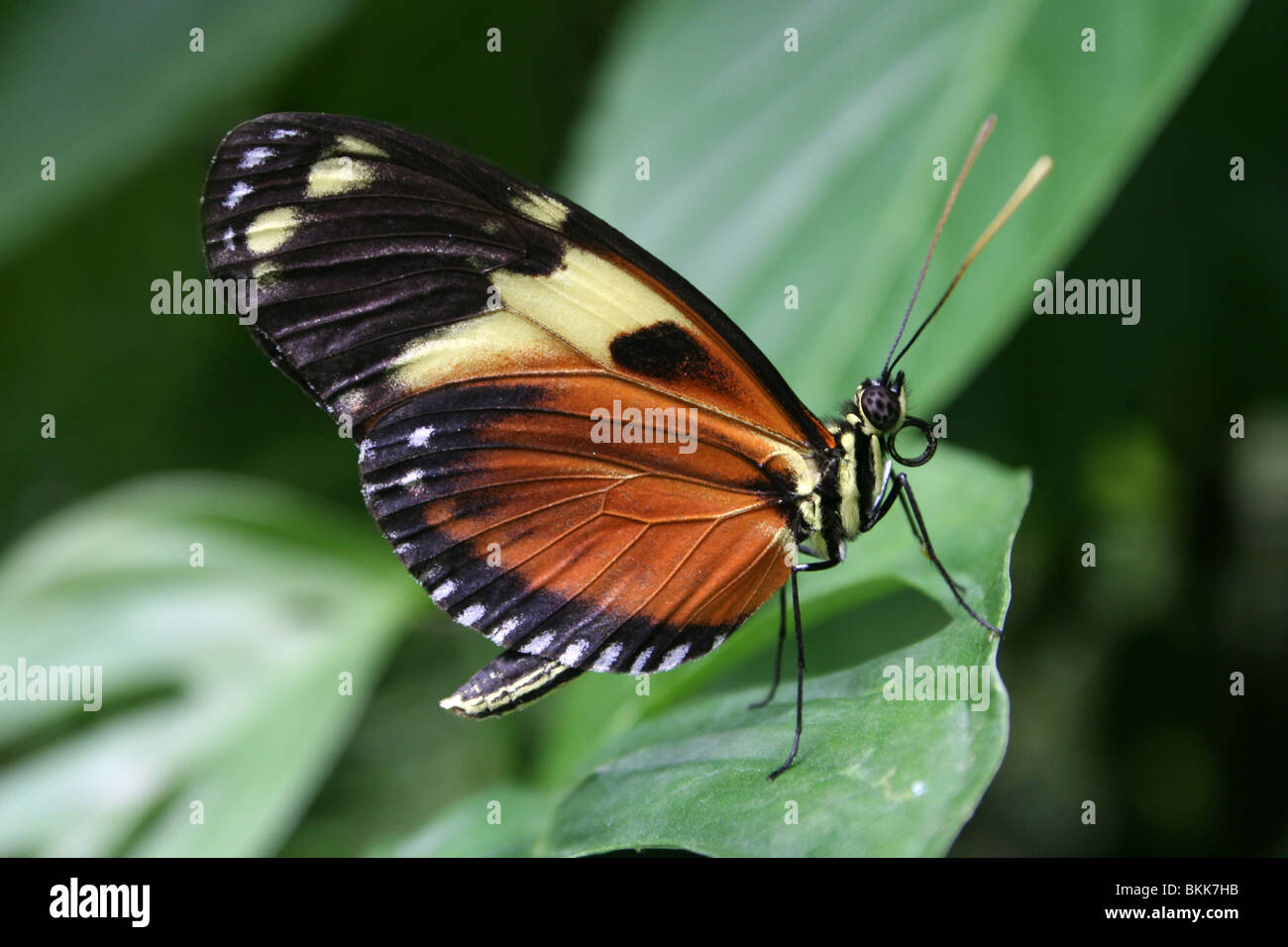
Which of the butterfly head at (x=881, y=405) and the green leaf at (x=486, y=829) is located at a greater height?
the butterfly head at (x=881, y=405)

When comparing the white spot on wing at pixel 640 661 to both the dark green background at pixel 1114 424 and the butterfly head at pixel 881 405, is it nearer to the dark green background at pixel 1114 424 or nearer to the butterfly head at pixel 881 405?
the butterfly head at pixel 881 405

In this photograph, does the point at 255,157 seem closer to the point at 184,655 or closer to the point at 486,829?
the point at 486,829

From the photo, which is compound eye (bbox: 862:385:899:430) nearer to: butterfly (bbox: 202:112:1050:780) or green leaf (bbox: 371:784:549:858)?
butterfly (bbox: 202:112:1050:780)

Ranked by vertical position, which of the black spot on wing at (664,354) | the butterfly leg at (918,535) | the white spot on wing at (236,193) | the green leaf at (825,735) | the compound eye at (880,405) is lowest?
the green leaf at (825,735)

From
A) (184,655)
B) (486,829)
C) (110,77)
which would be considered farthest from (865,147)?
(184,655)

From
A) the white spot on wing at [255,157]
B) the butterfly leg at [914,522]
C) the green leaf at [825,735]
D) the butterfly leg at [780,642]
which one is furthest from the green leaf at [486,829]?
the white spot on wing at [255,157]

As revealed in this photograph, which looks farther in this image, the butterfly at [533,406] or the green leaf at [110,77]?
the green leaf at [110,77]
